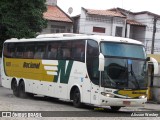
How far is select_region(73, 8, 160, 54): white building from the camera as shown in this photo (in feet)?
170

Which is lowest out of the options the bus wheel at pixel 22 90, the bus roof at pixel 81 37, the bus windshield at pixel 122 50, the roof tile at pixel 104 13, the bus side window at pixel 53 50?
the bus wheel at pixel 22 90

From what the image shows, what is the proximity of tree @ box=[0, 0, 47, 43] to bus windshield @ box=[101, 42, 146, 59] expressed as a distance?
19801mm

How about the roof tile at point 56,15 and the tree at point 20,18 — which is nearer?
the tree at point 20,18

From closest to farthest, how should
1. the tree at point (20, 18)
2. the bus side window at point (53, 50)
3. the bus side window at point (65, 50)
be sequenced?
the bus side window at point (65, 50)
the bus side window at point (53, 50)
the tree at point (20, 18)

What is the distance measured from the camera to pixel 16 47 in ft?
88.0

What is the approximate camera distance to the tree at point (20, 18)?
3797cm

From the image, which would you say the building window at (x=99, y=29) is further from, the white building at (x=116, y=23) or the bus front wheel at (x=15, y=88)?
the bus front wheel at (x=15, y=88)

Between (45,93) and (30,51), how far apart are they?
118 inches

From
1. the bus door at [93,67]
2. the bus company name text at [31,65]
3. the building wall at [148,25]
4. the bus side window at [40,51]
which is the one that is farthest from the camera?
the building wall at [148,25]

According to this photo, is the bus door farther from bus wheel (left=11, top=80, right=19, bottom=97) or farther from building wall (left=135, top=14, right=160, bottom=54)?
building wall (left=135, top=14, right=160, bottom=54)

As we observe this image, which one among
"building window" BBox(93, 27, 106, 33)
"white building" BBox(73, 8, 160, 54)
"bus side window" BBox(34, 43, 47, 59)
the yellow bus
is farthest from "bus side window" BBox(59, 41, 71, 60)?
"building window" BBox(93, 27, 106, 33)

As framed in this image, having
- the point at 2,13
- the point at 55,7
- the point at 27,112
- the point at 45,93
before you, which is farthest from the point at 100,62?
the point at 55,7

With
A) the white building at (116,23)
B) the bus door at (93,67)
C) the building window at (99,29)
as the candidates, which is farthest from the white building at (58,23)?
the bus door at (93,67)

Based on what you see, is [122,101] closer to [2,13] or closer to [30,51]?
[30,51]
